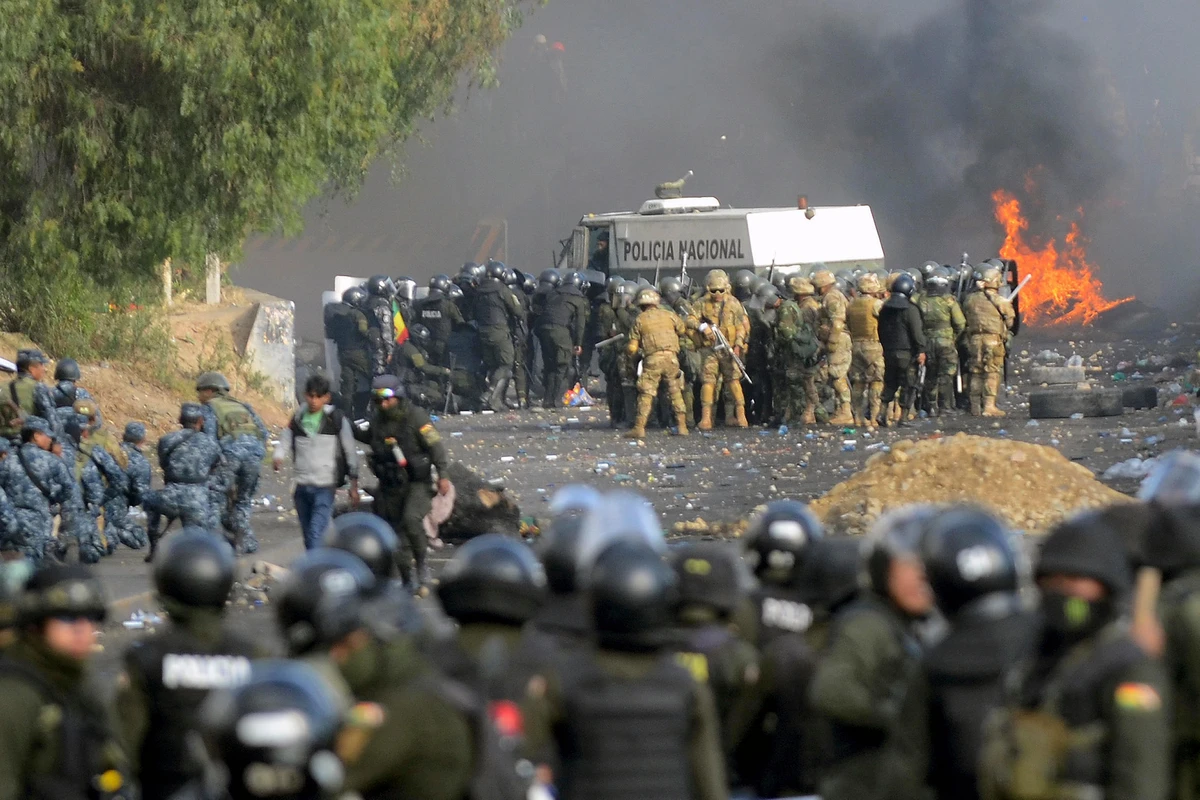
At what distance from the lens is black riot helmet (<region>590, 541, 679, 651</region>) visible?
382 centimetres

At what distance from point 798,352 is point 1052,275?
27476mm

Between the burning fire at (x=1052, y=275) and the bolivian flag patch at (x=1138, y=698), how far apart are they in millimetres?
40269

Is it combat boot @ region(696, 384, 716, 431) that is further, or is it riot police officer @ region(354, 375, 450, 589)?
combat boot @ region(696, 384, 716, 431)

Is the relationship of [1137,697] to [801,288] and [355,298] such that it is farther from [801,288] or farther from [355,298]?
[355,298]

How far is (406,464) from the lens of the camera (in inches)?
436

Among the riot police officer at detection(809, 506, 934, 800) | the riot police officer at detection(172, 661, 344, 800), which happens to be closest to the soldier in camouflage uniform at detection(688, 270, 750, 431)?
the riot police officer at detection(809, 506, 934, 800)

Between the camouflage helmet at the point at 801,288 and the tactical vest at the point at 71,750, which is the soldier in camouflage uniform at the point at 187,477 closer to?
the tactical vest at the point at 71,750

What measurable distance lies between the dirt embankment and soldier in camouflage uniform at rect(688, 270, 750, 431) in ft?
17.3

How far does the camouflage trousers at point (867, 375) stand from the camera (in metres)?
21.0

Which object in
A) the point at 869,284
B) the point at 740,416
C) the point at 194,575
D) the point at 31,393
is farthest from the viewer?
the point at 740,416

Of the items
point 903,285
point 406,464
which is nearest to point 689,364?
point 903,285

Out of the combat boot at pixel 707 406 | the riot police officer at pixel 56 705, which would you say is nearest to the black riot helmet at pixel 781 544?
the riot police officer at pixel 56 705

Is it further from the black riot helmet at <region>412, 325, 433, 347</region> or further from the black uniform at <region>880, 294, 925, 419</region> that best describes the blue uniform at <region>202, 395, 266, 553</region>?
the black riot helmet at <region>412, 325, 433, 347</region>

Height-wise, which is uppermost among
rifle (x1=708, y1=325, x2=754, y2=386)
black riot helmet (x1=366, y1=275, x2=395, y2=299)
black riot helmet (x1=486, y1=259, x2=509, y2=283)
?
black riot helmet (x1=486, y1=259, x2=509, y2=283)
